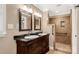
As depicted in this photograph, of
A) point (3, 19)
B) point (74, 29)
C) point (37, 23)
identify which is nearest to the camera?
point (3, 19)

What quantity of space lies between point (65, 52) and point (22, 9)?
3.19ft

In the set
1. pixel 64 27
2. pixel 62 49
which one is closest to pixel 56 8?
pixel 64 27

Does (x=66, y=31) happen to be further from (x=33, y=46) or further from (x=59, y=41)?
(x=33, y=46)

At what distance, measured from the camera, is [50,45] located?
1483 mm

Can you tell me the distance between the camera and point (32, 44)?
141 cm

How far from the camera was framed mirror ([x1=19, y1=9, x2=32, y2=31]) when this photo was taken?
55.5 inches

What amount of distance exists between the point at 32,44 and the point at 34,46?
6cm

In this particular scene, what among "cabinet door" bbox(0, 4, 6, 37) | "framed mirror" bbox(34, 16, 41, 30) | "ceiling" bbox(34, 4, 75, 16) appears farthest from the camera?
"framed mirror" bbox(34, 16, 41, 30)

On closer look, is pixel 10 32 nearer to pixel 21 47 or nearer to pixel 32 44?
pixel 21 47

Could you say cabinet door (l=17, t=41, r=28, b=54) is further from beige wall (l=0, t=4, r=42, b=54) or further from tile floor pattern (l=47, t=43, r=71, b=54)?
tile floor pattern (l=47, t=43, r=71, b=54)

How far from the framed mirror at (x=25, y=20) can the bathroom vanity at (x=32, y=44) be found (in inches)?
5.7

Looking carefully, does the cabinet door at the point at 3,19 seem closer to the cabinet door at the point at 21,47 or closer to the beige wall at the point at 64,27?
the cabinet door at the point at 21,47

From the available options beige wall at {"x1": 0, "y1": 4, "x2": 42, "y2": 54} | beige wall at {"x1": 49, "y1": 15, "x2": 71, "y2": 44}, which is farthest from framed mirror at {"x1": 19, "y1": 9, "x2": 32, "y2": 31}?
beige wall at {"x1": 49, "y1": 15, "x2": 71, "y2": 44}
